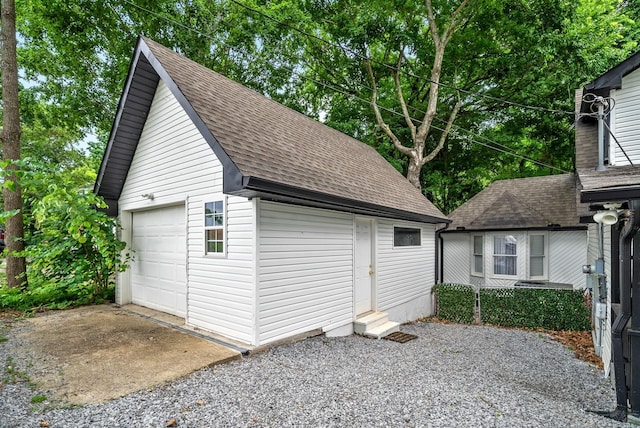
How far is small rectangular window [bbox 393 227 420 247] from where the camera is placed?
891 centimetres

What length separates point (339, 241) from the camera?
665 cm

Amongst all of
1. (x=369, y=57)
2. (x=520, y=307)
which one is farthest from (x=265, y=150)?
(x=369, y=57)

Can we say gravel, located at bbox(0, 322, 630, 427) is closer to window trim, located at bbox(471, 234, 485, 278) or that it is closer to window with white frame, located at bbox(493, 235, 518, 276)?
window with white frame, located at bbox(493, 235, 518, 276)

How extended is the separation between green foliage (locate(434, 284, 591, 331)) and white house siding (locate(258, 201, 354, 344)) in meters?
4.55

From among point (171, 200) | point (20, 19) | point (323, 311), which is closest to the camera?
point (323, 311)

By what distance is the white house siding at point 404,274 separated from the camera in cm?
818

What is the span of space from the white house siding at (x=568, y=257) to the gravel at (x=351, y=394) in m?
6.90

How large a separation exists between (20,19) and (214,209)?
14.8 metres

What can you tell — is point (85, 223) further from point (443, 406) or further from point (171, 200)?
point (443, 406)

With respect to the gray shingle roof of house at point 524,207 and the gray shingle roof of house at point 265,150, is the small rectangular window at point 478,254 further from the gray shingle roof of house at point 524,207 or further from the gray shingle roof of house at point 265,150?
the gray shingle roof of house at point 265,150

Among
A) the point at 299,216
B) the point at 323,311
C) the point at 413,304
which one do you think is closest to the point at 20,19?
the point at 299,216

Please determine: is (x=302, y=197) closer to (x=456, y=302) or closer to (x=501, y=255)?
(x=456, y=302)

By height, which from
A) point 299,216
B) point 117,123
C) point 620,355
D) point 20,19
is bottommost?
point 620,355

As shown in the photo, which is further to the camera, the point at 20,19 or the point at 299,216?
the point at 20,19
